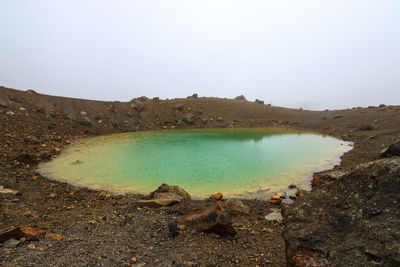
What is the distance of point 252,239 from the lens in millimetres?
4770

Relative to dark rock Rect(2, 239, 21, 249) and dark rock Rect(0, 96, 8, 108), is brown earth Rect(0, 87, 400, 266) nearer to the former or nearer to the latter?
dark rock Rect(2, 239, 21, 249)

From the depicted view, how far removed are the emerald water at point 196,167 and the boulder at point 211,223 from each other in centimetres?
399

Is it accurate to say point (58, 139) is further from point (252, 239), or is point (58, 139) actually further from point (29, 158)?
point (252, 239)

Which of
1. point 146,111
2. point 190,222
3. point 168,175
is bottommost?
point 168,175

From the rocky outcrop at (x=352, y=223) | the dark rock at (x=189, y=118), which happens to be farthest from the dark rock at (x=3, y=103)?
the rocky outcrop at (x=352, y=223)

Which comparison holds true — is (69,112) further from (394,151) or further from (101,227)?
(394,151)

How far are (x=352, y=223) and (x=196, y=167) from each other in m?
10.0

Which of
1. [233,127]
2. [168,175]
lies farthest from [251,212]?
[233,127]

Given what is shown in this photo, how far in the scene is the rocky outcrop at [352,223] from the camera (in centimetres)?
238

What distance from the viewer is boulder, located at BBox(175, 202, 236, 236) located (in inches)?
183

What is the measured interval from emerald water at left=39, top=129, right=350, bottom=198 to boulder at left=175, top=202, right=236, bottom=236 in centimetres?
399

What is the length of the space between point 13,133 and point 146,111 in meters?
17.9

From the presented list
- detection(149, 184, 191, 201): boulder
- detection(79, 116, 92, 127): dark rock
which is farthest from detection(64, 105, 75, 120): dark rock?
detection(149, 184, 191, 201): boulder

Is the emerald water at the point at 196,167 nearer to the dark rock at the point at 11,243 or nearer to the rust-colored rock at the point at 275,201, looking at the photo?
the rust-colored rock at the point at 275,201
